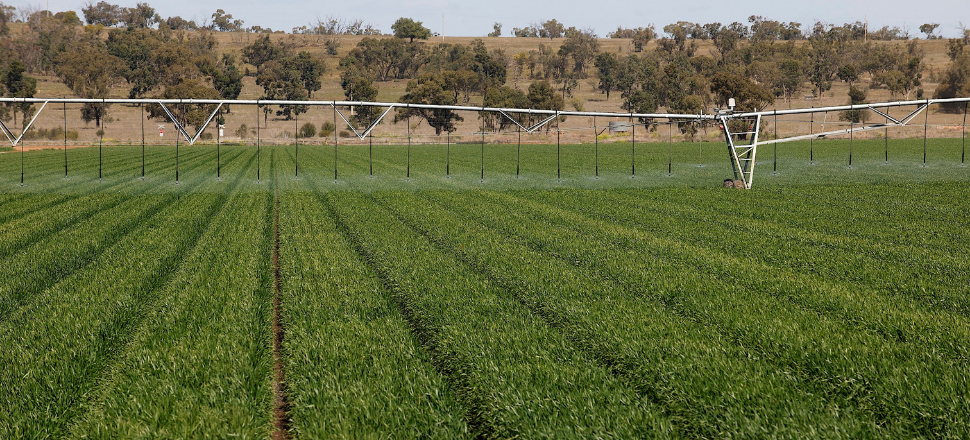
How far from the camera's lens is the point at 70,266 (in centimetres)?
1179

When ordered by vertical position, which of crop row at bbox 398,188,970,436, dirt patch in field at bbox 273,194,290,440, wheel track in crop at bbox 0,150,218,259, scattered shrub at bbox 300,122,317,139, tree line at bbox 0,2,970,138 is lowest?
dirt patch in field at bbox 273,194,290,440

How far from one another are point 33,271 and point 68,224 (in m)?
6.36

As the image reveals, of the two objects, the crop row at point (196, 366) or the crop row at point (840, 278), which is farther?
the crop row at point (840, 278)

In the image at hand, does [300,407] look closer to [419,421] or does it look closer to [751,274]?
[419,421]

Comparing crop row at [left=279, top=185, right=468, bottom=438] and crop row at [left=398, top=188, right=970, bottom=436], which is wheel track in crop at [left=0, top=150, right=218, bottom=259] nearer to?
crop row at [left=279, top=185, right=468, bottom=438]

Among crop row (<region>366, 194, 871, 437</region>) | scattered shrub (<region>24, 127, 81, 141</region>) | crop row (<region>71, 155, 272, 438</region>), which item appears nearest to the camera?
crop row (<region>366, 194, 871, 437</region>)

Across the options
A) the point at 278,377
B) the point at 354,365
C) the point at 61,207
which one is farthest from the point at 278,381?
the point at 61,207

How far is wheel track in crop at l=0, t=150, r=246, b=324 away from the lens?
9.24 meters

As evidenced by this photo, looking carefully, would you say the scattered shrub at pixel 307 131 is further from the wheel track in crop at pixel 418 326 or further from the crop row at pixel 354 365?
the crop row at pixel 354 365

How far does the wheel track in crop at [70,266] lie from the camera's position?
9241 millimetres

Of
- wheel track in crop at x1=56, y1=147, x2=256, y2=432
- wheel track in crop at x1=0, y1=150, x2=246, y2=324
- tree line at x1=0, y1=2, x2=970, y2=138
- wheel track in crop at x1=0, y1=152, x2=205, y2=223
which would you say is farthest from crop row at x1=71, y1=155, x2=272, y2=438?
tree line at x1=0, y1=2, x2=970, y2=138

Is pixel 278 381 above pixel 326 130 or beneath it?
beneath

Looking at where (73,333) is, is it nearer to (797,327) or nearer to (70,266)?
(70,266)

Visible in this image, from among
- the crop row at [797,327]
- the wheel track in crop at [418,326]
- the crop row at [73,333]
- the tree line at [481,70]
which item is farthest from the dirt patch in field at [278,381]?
the tree line at [481,70]
